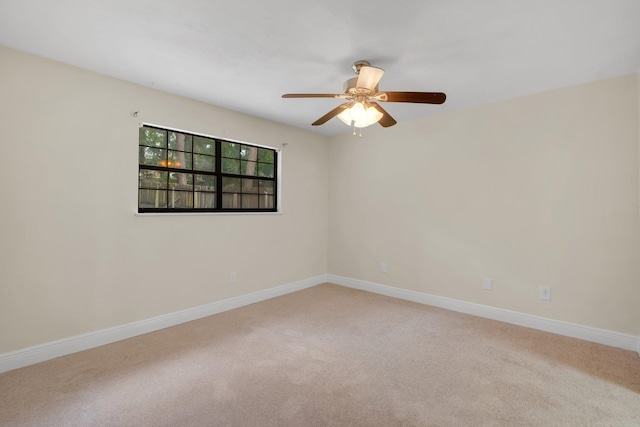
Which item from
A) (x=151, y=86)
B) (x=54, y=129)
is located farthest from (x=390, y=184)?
(x=54, y=129)

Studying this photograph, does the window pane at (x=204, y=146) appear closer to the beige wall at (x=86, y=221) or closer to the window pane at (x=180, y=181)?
the beige wall at (x=86, y=221)

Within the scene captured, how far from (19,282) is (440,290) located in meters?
4.03

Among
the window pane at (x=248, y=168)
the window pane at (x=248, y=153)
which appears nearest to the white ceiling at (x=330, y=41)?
the window pane at (x=248, y=153)

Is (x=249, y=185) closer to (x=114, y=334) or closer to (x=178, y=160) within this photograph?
(x=178, y=160)

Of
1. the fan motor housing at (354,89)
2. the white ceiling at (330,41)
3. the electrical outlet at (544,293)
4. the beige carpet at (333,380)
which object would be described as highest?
the white ceiling at (330,41)

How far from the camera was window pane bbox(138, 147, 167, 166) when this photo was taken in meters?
3.01

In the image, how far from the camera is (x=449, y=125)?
370 cm

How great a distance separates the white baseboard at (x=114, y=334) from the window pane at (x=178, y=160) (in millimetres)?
1531

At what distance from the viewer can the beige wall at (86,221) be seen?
231 cm

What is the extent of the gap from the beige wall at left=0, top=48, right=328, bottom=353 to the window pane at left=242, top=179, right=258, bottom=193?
0.50m

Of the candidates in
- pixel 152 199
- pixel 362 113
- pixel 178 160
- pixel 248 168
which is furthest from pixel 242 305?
pixel 362 113

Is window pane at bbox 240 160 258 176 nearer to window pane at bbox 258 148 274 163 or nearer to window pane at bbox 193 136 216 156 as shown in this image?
window pane at bbox 258 148 274 163

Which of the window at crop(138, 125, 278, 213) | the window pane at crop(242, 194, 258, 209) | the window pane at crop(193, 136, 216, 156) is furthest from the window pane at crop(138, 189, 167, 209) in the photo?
Result: the window pane at crop(242, 194, 258, 209)

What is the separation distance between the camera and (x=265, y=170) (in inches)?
165
